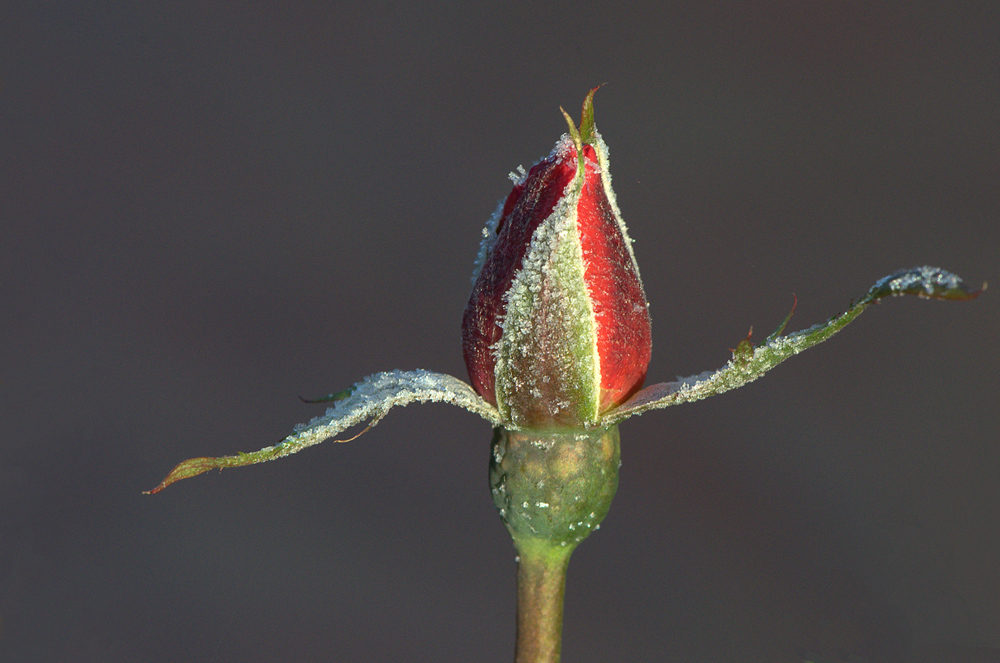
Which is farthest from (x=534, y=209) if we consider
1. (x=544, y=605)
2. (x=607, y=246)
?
(x=544, y=605)

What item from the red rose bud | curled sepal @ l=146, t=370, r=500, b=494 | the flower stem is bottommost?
the flower stem

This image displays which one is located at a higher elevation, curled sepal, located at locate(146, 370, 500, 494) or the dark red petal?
the dark red petal

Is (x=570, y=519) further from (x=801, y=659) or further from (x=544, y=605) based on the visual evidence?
(x=801, y=659)
